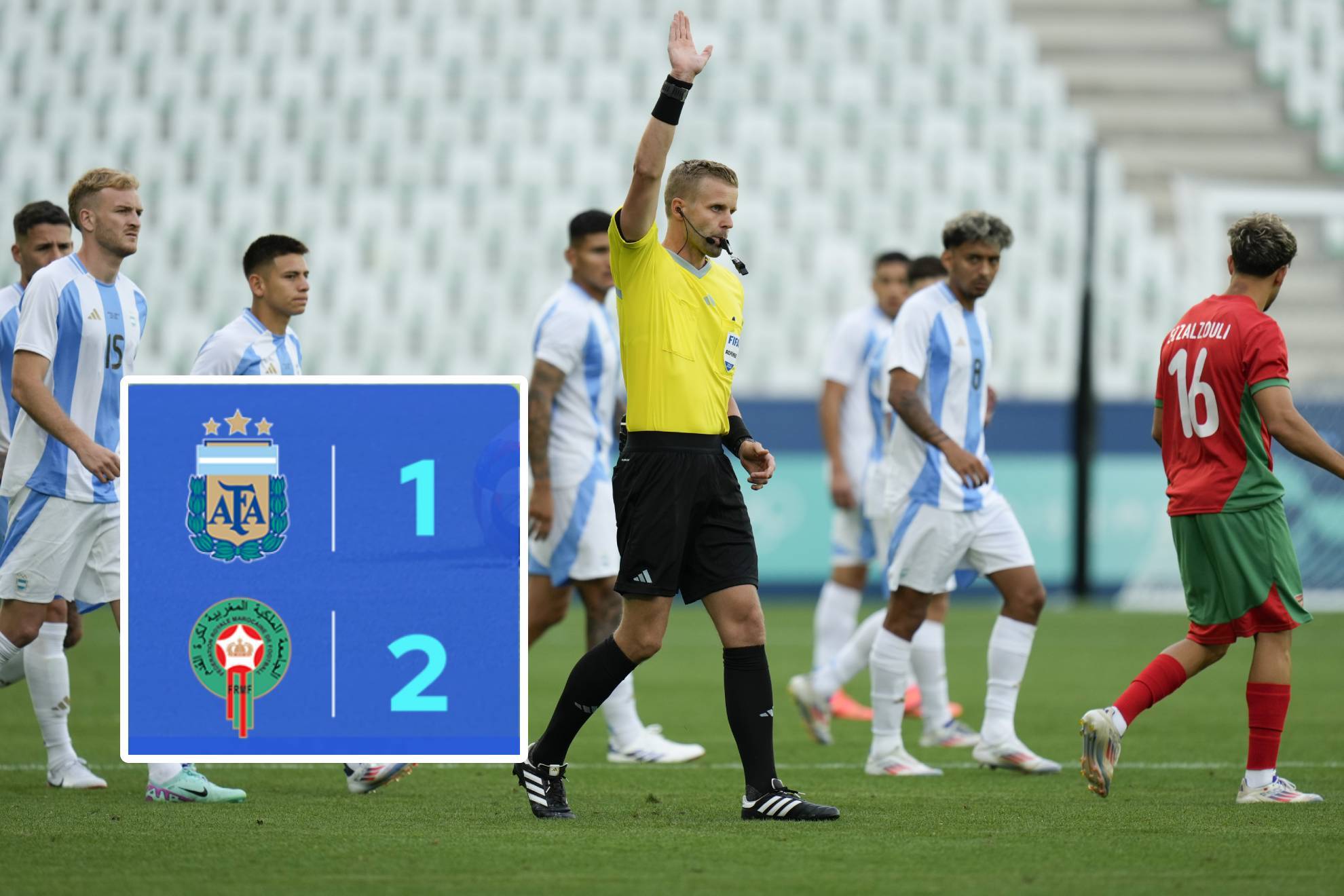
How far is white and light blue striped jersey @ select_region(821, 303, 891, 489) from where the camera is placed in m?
9.45

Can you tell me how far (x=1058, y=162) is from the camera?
20.1 meters

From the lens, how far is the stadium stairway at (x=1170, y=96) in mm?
20422

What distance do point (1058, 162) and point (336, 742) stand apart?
643 inches

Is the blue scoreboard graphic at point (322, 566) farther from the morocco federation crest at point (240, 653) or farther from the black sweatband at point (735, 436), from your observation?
the black sweatband at point (735, 436)

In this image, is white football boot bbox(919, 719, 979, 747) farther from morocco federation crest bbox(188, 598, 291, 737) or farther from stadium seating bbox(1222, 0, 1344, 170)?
stadium seating bbox(1222, 0, 1344, 170)

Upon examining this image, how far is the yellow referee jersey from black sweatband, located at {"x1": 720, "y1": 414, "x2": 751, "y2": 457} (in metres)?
0.13

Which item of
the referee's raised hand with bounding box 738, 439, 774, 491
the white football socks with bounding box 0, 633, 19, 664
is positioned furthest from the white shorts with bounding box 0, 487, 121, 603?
the referee's raised hand with bounding box 738, 439, 774, 491

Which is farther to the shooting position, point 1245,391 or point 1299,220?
point 1299,220

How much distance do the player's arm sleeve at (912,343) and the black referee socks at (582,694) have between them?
182 cm

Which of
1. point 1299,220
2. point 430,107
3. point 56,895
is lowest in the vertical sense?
point 56,895

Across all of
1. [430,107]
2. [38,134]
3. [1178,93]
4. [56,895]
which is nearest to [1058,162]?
[1178,93]

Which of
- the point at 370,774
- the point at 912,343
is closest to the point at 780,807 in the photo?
the point at 370,774

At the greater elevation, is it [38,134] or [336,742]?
[38,134]

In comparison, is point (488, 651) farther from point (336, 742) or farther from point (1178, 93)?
point (1178, 93)
